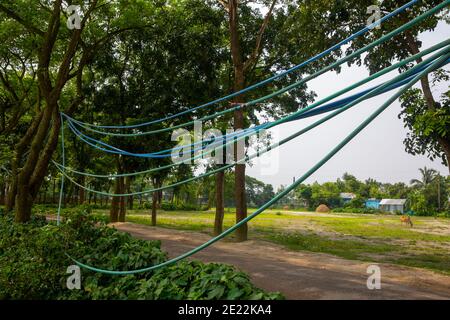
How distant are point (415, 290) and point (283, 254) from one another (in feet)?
13.6

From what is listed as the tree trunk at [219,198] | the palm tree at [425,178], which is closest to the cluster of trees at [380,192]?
the palm tree at [425,178]

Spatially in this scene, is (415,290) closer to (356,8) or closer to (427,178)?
(356,8)

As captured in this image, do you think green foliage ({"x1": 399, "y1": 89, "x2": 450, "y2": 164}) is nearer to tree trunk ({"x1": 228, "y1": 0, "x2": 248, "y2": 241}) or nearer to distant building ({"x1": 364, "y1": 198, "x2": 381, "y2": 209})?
tree trunk ({"x1": 228, "y1": 0, "x2": 248, "y2": 241})

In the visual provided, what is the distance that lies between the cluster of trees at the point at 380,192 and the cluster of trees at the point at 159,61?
33.5m

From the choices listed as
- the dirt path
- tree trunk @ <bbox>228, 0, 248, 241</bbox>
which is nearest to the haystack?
tree trunk @ <bbox>228, 0, 248, 241</bbox>

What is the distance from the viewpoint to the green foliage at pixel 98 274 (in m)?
3.79

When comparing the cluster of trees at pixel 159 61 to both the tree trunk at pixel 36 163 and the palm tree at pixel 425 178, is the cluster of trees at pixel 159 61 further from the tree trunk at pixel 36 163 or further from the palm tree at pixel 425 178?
the palm tree at pixel 425 178

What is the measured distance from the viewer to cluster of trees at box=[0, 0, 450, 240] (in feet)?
26.7

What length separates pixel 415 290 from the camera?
5.30m

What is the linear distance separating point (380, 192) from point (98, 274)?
174ft

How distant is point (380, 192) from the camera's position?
173ft

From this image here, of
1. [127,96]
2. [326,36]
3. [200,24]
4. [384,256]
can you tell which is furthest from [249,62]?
[384,256]
